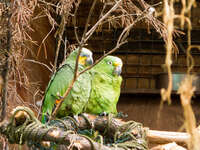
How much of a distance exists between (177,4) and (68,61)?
231 centimetres

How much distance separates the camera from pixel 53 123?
4.30 ft

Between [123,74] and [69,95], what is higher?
[69,95]

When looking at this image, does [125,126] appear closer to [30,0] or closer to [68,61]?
[68,61]

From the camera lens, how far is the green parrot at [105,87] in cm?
189

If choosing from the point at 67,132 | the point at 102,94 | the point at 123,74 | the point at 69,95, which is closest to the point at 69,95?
the point at 69,95

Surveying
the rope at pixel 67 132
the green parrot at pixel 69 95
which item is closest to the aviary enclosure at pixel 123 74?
the rope at pixel 67 132

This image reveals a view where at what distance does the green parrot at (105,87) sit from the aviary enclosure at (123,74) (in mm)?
161

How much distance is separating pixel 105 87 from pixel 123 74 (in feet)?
6.29

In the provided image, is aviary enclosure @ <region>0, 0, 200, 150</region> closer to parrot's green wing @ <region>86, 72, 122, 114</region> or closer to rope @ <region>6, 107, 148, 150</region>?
rope @ <region>6, 107, 148, 150</region>

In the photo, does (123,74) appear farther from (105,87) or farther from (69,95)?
(69,95)

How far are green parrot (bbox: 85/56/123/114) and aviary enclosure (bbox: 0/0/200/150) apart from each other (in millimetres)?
161

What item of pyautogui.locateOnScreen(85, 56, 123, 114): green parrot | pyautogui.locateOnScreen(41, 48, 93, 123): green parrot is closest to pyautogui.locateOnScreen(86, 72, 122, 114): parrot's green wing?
pyautogui.locateOnScreen(85, 56, 123, 114): green parrot

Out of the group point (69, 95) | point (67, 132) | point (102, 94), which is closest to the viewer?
point (67, 132)

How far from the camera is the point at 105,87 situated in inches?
76.2
